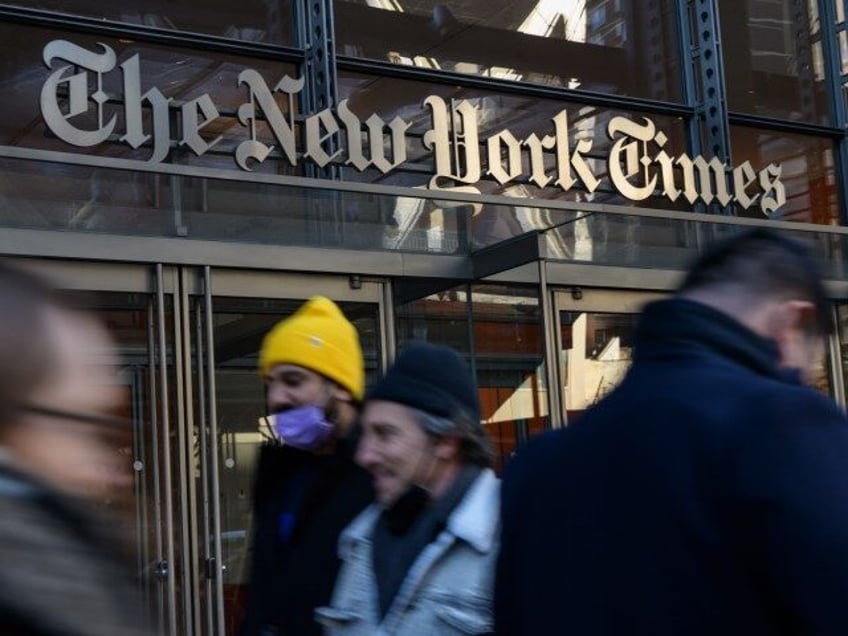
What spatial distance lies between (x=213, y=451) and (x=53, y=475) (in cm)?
647

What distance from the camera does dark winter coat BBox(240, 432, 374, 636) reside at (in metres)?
3.15

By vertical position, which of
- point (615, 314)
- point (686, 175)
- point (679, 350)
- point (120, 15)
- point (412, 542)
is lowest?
point (412, 542)

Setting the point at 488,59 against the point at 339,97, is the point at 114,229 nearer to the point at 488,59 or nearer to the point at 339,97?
the point at 339,97

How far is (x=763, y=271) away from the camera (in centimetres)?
202

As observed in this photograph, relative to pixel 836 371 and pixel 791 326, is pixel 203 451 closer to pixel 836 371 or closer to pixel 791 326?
pixel 836 371

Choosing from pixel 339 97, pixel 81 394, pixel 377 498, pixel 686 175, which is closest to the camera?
pixel 81 394

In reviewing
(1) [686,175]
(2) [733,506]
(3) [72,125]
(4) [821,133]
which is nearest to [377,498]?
(2) [733,506]

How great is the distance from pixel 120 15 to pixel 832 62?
6.87 m

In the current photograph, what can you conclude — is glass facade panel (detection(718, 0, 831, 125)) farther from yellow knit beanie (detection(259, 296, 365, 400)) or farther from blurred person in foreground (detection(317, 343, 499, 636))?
blurred person in foreground (detection(317, 343, 499, 636))

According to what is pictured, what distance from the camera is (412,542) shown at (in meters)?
2.88

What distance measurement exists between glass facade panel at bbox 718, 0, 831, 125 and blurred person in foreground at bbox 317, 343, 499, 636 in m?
9.35

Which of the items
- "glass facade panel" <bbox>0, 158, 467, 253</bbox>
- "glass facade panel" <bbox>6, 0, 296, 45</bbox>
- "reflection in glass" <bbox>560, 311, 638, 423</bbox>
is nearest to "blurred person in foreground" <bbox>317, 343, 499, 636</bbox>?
"glass facade panel" <bbox>0, 158, 467, 253</bbox>

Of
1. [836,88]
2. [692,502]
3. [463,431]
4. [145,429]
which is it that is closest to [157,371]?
[145,429]

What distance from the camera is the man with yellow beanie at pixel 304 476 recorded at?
10.4ft
